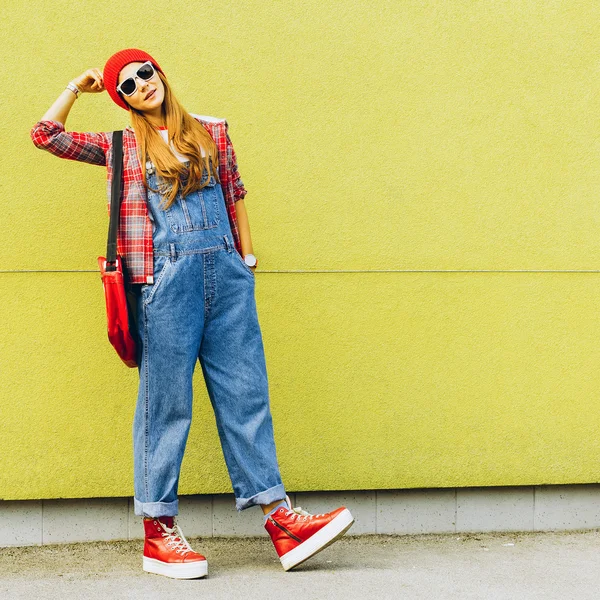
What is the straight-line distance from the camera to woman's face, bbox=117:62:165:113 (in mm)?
2898

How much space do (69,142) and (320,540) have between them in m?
1.56

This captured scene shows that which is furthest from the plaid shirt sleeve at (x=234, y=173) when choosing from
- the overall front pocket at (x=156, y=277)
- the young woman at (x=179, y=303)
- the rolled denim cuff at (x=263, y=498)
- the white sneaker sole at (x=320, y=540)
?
the white sneaker sole at (x=320, y=540)

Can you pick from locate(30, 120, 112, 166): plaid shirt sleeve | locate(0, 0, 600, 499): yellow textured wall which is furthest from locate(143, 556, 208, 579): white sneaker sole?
locate(30, 120, 112, 166): plaid shirt sleeve

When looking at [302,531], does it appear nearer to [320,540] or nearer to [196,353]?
[320,540]

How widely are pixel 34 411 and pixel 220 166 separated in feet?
3.96

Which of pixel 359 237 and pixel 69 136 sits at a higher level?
pixel 69 136

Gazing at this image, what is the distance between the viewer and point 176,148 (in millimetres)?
2896

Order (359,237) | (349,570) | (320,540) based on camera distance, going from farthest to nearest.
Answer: (359,237) < (349,570) < (320,540)

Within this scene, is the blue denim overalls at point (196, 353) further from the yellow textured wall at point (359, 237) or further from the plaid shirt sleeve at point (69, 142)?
the yellow textured wall at point (359, 237)

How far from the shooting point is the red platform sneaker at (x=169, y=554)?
9.47 feet

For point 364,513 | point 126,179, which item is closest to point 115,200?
point 126,179

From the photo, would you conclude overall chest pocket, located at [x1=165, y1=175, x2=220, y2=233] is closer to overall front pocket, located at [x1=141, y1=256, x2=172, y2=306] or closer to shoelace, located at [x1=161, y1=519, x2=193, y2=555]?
overall front pocket, located at [x1=141, y1=256, x2=172, y2=306]

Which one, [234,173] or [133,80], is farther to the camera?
[234,173]

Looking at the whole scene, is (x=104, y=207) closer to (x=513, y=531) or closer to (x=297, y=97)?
(x=297, y=97)
